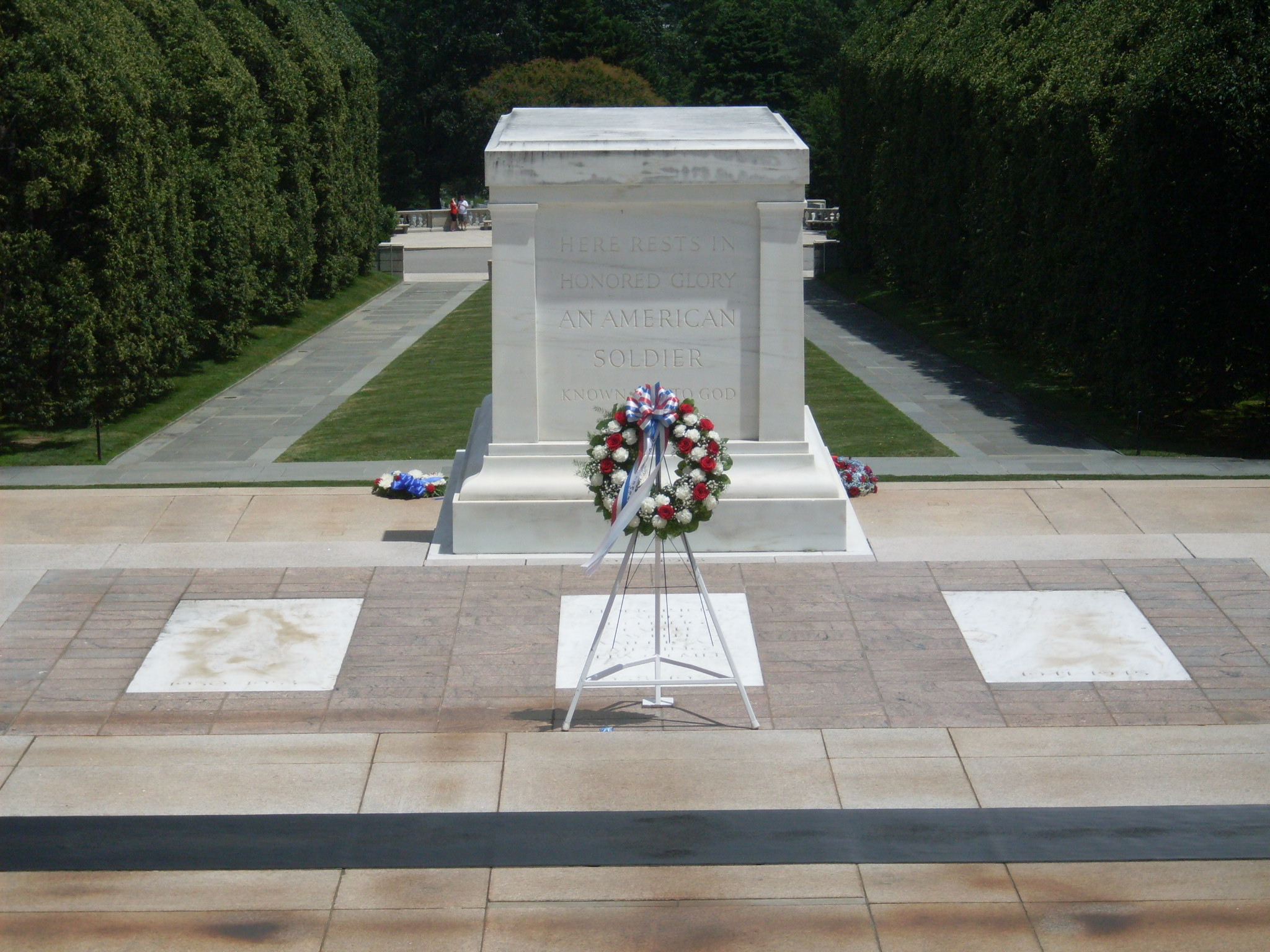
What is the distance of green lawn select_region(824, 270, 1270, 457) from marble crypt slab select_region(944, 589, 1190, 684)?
7.11 metres

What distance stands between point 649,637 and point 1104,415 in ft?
37.0

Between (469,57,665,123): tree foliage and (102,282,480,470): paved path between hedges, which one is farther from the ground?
(469,57,665,123): tree foliage

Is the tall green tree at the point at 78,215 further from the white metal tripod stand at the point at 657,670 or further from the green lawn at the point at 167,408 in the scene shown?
the white metal tripod stand at the point at 657,670

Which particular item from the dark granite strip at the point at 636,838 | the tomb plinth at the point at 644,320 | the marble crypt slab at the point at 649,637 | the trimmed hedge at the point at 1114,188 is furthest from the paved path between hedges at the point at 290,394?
the dark granite strip at the point at 636,838

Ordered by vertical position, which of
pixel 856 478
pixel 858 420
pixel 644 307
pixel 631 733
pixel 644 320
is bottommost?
pixel 631 733

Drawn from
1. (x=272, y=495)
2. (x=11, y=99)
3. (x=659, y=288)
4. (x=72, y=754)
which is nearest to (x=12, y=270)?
(x=11, y=99)

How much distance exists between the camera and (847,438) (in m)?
18.2

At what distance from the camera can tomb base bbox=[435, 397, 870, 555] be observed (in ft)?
37.9

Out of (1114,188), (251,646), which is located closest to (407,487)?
(251,646)

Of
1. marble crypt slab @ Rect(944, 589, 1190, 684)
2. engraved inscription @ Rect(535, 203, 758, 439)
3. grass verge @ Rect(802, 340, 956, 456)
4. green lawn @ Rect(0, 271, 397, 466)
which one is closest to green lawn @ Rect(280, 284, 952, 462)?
grass verge @ Rect(802, 340, 956, 456)

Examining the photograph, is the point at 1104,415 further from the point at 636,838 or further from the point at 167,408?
the point at 636,838

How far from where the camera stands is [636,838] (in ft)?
24.5

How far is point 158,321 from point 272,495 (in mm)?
6954

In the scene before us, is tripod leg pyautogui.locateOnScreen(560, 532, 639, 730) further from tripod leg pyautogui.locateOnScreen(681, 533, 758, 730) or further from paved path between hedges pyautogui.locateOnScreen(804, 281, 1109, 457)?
paved path between hedges pyautogui.locateOnScreen(804, 281, 1109, 457)
